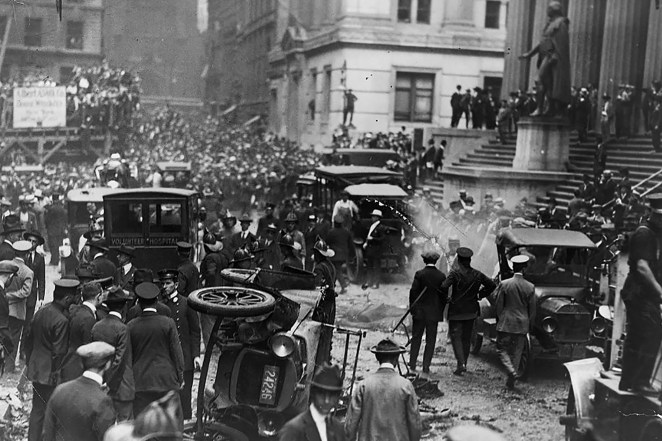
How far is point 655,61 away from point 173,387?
21085 millimetres

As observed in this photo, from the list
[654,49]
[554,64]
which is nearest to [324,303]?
[554,64]

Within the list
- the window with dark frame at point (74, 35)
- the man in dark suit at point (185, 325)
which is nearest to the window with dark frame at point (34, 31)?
the window with dark frame at point (74, 35)

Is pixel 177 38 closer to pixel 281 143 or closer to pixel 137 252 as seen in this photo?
pixel 281 143

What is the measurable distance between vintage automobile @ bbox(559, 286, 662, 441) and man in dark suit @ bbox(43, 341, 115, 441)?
4.48 metres

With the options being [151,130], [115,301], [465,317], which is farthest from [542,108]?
[151,130]

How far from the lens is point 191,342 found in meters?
9.25

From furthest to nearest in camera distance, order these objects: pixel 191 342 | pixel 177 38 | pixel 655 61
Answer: pixel 177 38, pixel 655 61, pixel 191 342

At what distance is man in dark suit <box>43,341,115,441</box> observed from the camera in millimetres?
5766

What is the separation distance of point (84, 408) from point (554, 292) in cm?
789

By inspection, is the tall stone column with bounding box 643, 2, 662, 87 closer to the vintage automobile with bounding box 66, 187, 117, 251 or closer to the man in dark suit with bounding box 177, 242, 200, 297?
the vintage automobile with bounding box 66, 187, 117, 251

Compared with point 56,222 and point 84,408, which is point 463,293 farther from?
point 56,222

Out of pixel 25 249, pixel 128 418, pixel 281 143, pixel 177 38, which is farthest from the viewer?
pixel 177 38

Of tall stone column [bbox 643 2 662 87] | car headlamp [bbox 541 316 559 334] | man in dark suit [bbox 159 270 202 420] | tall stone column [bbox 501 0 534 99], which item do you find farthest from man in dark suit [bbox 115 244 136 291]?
tall stone column [bbox 501 0 534 99]

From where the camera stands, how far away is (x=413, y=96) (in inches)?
1666
